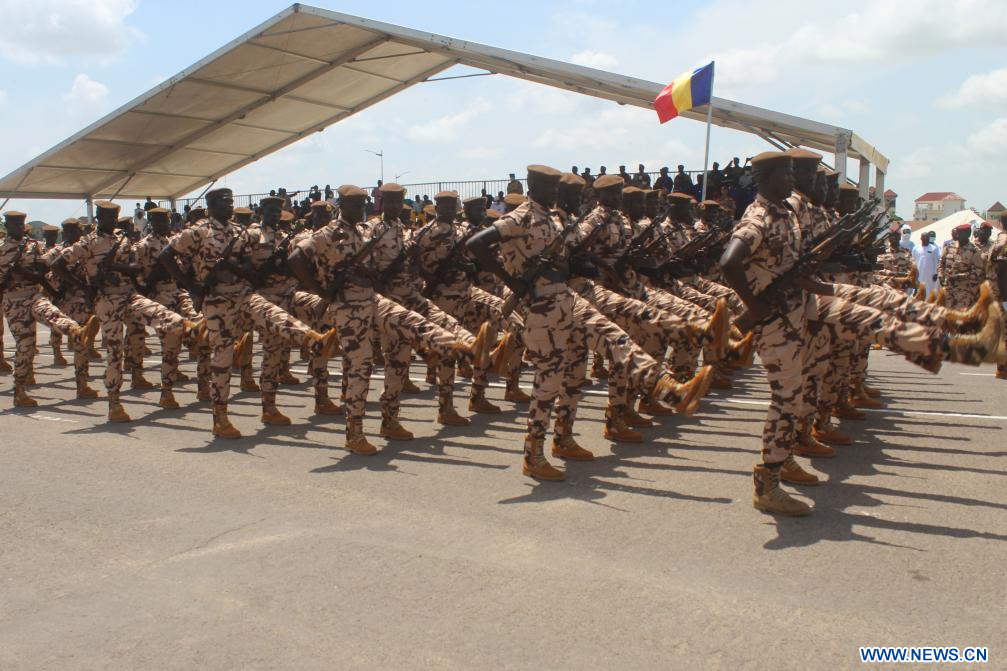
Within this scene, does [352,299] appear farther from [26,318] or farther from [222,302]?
[26,318]

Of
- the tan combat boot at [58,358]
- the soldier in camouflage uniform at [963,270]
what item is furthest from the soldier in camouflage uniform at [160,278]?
the soldier in camouflage uniform at [963,270]

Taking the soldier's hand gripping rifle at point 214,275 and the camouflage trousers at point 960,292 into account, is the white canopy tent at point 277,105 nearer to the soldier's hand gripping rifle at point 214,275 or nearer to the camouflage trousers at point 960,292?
the camouflage trousers at point 960,292

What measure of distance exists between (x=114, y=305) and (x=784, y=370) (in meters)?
6.83

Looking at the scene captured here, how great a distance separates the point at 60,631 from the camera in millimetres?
3764

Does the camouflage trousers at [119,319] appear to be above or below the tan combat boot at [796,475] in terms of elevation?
above

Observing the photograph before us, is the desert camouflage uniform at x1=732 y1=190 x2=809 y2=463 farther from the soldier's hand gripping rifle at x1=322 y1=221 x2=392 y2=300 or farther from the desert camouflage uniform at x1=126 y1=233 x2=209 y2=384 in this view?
the desert camouflage uniform at x1=126 y1=233 x2=209 y2=384

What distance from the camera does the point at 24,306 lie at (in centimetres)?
973

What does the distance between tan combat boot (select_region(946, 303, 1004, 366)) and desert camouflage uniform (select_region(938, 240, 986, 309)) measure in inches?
382

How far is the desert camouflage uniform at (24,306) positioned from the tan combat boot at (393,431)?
424 centimetres

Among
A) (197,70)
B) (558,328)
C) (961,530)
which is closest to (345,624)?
(558,328)

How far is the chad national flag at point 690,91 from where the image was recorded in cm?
1328

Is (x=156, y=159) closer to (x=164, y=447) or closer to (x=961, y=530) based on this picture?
(x=164, y=447)

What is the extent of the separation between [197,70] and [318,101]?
146 inches

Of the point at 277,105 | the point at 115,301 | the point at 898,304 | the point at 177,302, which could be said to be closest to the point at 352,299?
the point at 115,301
